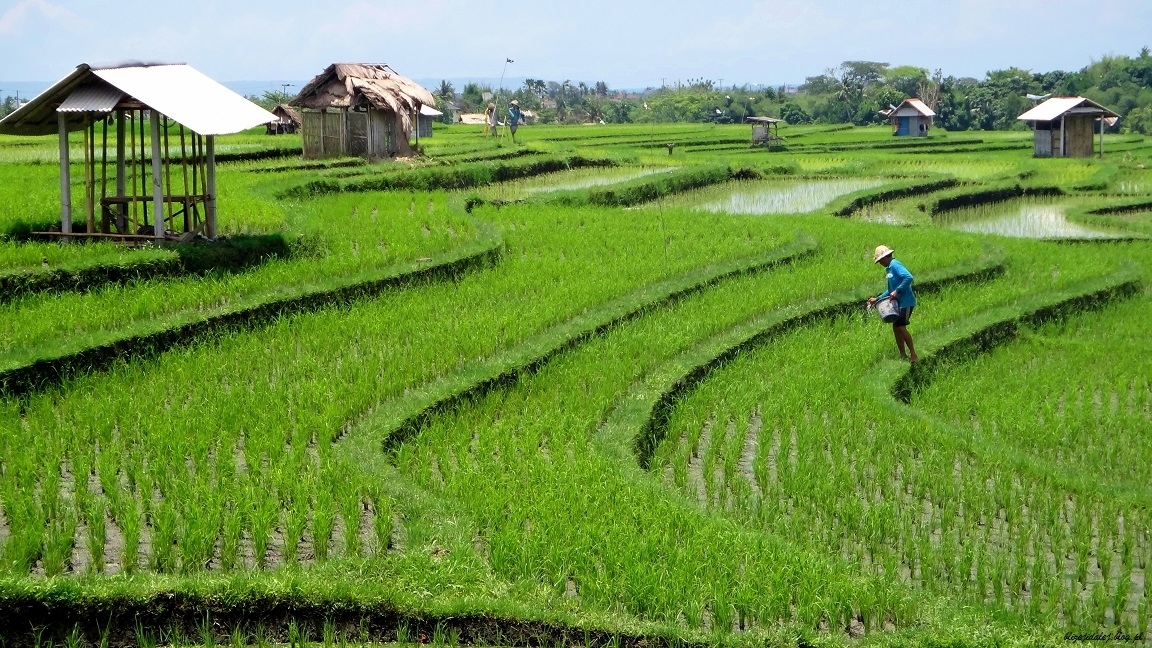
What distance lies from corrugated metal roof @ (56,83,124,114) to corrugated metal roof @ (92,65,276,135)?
16cm

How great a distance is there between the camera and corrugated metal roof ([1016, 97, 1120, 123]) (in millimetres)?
29734

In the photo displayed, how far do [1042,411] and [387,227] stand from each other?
7598mm

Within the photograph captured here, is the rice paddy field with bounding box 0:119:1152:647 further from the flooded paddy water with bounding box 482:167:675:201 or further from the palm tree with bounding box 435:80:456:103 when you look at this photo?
the palm tree with bounding box 435:80:456:103

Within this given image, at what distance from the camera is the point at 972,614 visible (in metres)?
4.88

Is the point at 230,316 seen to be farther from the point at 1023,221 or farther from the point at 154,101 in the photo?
the point at 1023,221

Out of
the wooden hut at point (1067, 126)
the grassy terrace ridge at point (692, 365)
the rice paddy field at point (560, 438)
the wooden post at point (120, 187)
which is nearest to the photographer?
the rice paddy field at point (560, 438)

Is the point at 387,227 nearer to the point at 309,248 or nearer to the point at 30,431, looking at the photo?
the point at 309,248

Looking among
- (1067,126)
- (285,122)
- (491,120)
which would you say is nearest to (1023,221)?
(1067,126)

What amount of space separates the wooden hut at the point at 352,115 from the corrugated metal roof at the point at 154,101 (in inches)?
410

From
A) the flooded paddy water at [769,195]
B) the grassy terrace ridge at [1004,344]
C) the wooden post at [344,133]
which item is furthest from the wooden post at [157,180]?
the wooden post at [344,133]

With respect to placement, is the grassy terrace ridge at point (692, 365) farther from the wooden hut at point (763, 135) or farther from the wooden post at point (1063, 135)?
the wooden hut at point (763, 135)

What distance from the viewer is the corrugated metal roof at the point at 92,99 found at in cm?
1072

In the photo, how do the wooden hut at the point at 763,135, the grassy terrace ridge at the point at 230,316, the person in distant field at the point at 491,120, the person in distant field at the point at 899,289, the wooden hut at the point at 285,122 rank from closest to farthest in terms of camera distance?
the grassy terrace ridge at the point at 230,316 → the person in distant field at the point at 899,289 → the person in distant field at the point at 491,120 → the wooden hut at the point at 285,122 → the wooden hut at the point at 763,135

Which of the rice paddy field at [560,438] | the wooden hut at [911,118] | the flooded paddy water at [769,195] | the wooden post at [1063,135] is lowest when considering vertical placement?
the rice paddy field at [560,438]
